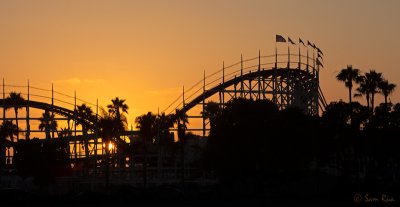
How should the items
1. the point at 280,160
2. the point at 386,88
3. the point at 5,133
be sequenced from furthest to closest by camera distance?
the point at 5,133 < the point at 386,88 < the point at 280,160

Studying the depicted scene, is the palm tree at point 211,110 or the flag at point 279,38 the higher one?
the flag at point 279,38

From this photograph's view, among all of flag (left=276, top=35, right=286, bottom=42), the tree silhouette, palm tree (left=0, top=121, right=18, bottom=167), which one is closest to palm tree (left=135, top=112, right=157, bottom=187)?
the tree silhouette

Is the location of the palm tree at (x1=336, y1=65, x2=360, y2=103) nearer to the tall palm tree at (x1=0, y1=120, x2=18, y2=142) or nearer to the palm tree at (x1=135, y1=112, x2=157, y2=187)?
the palm tree at (x1=135, y1=112, x2=157, y2=187)

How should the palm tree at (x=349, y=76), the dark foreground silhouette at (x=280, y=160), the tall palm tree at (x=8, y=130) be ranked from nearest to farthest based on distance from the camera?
the dark foreground silhouette at (x=280, y=160), the palm tree at (x=349, y=76), the tall palm tree at (x=8, y=130)

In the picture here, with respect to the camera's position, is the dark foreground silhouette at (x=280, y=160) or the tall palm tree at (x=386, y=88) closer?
the dark foreground silhouette at (x=280, y=160)

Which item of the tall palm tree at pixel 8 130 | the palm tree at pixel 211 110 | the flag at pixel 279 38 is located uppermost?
the flag at pixel 279 38

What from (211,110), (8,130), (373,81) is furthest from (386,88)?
(8,130)

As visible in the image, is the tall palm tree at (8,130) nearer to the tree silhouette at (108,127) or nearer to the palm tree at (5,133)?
the palm tree at (5,133)

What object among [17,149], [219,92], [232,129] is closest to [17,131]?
[17,149]

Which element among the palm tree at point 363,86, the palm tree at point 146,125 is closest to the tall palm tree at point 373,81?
the palm tree at point 363,86

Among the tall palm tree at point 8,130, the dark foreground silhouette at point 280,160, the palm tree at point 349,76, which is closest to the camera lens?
the dark foreground silhouette at point 280,160

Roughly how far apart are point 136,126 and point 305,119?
2391 cm

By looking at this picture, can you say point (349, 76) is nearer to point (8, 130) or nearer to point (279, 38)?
point (279, 38)

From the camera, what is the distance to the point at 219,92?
3866 inches
